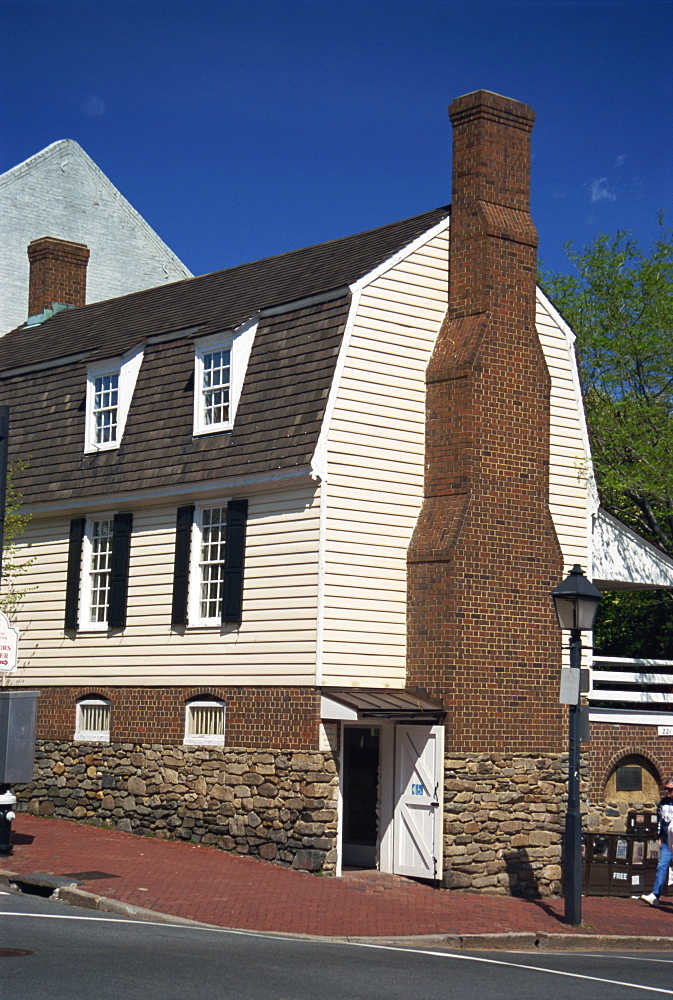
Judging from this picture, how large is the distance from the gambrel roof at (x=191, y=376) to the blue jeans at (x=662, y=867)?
7.15 meters

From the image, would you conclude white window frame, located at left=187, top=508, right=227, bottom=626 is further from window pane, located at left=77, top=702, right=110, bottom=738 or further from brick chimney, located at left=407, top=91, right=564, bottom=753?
brick chimney, located at left=407, top=91, right=564, bottom=753

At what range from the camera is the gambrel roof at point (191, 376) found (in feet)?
62.6

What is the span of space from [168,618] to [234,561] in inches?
67.0

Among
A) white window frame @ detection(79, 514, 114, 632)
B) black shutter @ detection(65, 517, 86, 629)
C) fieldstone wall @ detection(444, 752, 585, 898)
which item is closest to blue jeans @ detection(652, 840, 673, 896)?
fieldstone wall @ detection(444, 752, 585, 898)

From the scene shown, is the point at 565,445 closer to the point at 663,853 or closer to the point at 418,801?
the point at 418,801

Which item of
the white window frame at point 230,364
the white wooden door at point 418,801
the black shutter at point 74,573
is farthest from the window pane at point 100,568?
the white wooden door at point 418,801

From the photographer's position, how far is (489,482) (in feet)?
63.6

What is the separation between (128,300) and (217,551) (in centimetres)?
741

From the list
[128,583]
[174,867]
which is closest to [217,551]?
[128,583]

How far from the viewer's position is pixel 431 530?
63.3 feet

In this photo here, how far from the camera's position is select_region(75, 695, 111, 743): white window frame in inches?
843

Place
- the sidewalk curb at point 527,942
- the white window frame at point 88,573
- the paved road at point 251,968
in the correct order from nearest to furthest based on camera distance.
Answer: the paved road at point 251,968 < the sidewalk curb at point 527,942 < the white window frame at point 88,573

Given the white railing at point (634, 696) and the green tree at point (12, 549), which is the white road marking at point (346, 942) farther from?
the green tree at point (12, 549)

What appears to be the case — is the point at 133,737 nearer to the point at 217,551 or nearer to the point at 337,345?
the point at 217,551
